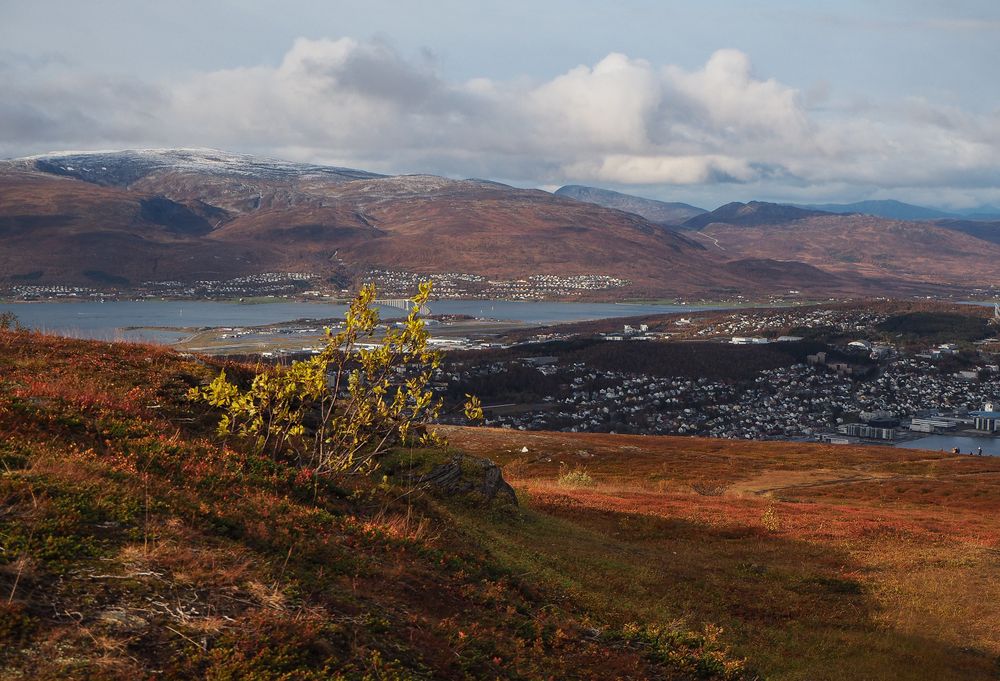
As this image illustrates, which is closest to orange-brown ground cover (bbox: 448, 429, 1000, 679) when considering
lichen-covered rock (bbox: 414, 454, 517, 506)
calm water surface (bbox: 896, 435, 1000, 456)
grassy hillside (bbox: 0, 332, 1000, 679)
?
grassy hillside (bbox: 0, 332, 1000, 679)

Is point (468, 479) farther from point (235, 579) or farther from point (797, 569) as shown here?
point (235, 579)

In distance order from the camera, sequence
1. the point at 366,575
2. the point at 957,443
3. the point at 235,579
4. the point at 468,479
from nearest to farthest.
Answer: the point at 235,579, the point at 366,575, the point at 468,479, the point at 957,443

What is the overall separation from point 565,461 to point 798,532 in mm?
26787

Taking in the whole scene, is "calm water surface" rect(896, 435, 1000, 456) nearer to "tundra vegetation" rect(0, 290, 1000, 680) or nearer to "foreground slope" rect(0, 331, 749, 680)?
"tundra vegetation" rect(0, 290, 1000, 680)

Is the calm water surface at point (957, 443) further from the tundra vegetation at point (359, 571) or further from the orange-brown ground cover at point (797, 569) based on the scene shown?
the tundra vegetation at point (359, 571)

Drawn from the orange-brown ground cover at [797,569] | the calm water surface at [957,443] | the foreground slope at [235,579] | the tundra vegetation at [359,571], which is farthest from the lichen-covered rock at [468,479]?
the calm water surface at [957,443]

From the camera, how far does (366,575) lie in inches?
394

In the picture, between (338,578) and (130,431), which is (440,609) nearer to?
(338,578)

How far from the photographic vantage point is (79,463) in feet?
34.4

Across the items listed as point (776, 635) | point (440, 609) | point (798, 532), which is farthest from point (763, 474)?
point (440, 609)

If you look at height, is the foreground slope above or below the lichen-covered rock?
above

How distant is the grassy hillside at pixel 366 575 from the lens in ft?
24.9

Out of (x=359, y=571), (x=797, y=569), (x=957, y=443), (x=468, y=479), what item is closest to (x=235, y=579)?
(x=359, y=571)

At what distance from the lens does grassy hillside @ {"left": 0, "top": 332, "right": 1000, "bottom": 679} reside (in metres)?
7.60
